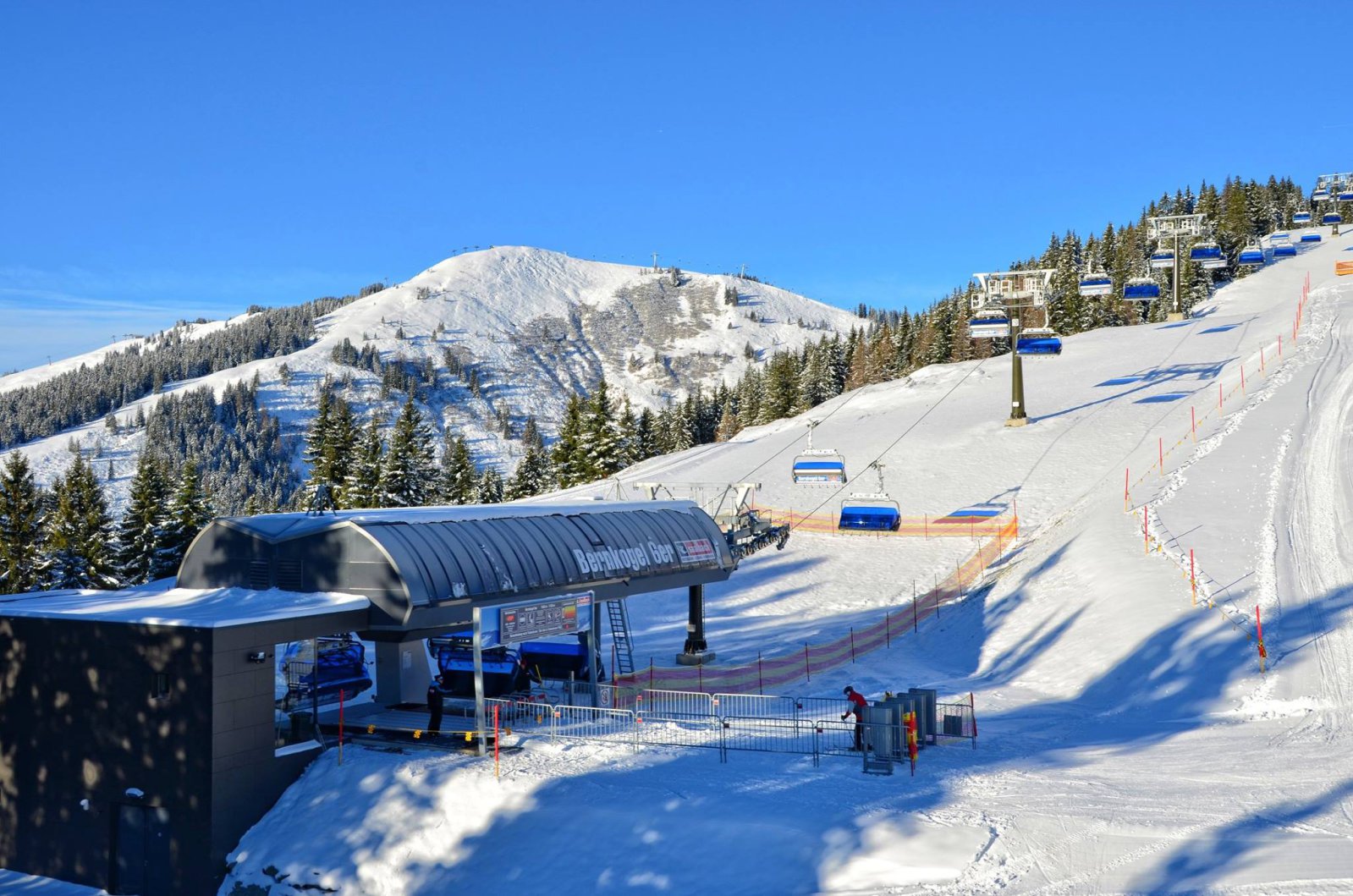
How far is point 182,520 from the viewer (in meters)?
51.6

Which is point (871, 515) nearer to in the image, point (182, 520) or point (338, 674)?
point (338, 674)

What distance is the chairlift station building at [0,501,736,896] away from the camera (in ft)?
60.2

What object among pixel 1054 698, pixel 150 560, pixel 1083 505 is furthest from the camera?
Result: pixel 150 560

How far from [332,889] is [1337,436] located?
43471 millimetres

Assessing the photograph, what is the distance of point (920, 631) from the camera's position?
33469 millimetres

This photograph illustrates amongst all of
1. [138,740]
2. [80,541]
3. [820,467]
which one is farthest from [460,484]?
[138,740]

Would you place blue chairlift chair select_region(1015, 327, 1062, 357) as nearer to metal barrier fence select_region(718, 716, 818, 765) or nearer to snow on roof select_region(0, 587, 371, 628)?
metal barrier fence select_region(718, 716, 818, 765)

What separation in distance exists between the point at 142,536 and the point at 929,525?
36257 millimetres

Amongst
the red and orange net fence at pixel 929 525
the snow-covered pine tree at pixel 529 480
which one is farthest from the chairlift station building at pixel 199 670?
the snow-covered pine tree at pixel 529 480

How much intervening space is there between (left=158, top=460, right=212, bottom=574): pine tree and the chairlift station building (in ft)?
95.8

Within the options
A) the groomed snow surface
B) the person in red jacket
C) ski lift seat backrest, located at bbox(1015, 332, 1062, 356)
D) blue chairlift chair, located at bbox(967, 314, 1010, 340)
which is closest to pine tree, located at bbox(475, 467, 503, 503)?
the groomed snow surface

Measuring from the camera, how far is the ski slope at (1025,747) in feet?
46.6

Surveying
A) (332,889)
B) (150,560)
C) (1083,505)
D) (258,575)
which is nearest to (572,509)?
(258,575)

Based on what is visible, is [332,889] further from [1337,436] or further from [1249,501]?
[1337,436]
